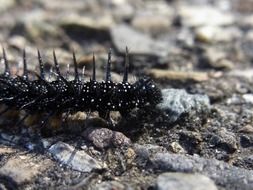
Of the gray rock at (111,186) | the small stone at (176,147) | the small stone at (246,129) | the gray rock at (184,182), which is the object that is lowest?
the gray rock at (111,186)

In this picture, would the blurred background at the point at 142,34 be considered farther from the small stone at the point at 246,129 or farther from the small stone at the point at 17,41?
the small stone at the point at 246,129

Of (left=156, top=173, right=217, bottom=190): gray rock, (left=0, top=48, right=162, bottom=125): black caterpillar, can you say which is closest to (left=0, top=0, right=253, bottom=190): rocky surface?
(left=156, top=173, right=217, bottom=190): gray rock

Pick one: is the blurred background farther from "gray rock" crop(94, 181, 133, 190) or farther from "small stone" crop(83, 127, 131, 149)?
"gray rock" crop(94, 181, 133, 190)

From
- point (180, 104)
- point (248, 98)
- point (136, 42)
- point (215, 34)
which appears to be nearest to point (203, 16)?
point (215, 34)

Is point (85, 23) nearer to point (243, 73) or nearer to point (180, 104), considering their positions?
point (243, 73)

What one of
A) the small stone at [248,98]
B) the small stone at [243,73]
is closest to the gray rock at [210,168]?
the small stone at [248,98]

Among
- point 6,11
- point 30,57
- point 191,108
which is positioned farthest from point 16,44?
point 191,108

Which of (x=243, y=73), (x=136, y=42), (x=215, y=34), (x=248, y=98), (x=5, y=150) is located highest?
(x=215, y=34)
